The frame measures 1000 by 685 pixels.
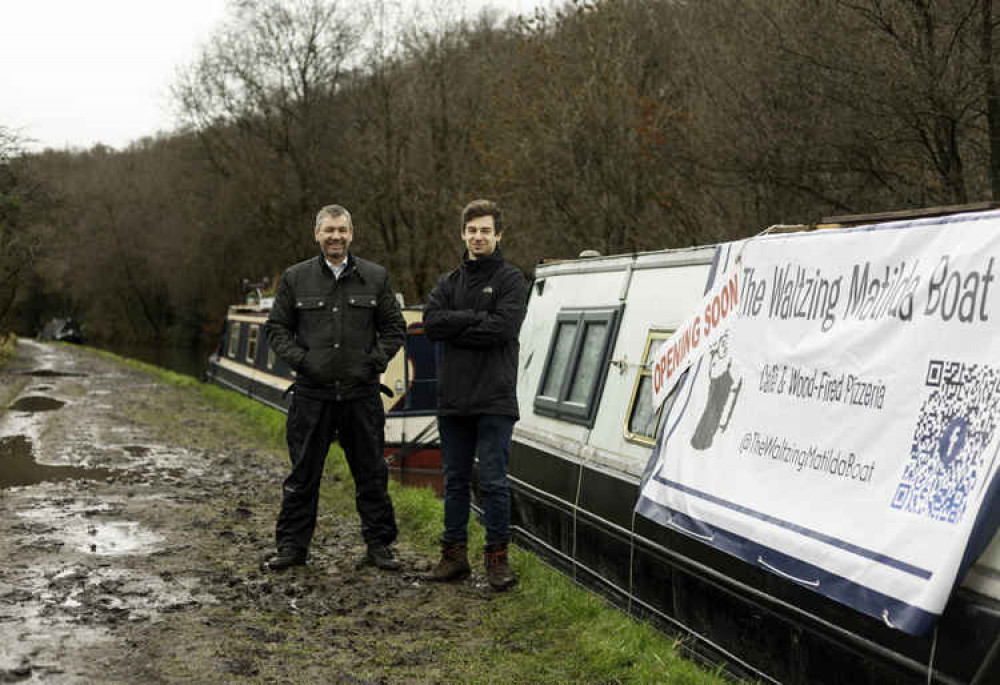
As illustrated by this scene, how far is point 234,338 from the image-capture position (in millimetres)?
22500

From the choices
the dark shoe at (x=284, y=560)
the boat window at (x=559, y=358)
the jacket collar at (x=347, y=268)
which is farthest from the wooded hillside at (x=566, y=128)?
the dark shoe at (x=284, y=560)

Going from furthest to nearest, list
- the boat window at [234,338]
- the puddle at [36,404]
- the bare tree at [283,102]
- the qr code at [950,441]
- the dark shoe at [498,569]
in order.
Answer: the bare tree at [283,102] → the boat window at [234,338] → the puddle at [36,404] → the dark shoe at [498,569] → the qr code at [950,441]

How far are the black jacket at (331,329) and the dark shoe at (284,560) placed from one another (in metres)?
0.93

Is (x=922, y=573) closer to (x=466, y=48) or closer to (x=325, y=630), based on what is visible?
(x=325, y=630)

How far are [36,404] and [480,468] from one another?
14.3 m

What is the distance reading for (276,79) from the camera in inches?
1400

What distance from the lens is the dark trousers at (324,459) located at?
20.4 ft

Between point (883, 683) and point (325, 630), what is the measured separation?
2.60 metres

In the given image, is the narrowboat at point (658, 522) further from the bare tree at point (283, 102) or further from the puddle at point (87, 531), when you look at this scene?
the bare tree at point (283, 102)

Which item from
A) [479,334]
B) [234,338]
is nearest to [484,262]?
[479,334]

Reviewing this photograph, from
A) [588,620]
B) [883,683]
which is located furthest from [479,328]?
[883,683]

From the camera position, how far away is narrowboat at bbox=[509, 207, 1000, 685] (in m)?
3.35

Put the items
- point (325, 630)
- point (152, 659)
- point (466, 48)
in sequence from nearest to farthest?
point (152, 659), point (325, 630), point (466, 48)

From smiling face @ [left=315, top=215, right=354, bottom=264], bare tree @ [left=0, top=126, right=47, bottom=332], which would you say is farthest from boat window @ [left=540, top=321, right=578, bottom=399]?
bare tree @ [left=0, top=126, right=47, bottom=332]
